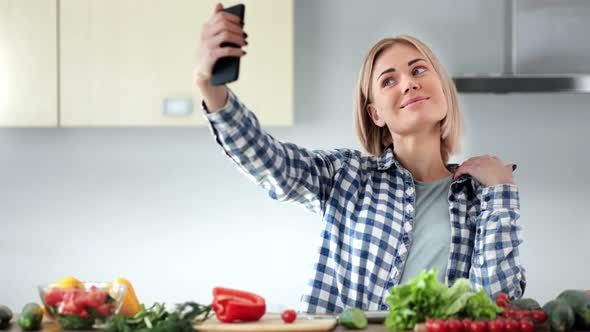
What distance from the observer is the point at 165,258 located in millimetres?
3223

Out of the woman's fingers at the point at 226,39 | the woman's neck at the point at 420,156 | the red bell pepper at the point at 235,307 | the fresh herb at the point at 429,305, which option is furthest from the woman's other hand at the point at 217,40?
the woman's neck at the point at 420,156

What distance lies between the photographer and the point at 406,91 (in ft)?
6.55

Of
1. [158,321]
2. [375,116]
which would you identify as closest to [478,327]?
[158,321]

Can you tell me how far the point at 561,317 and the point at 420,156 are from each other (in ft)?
2.61

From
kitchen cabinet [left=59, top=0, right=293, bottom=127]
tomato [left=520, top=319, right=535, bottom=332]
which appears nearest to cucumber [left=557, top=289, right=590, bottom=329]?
tomato [left=520, top=319, right=535, bottom=332]

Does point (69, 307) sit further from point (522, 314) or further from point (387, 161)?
point (387, 161)

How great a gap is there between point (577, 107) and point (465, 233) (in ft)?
4.65

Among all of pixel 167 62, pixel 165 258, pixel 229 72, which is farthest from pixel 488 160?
pixel 165 258

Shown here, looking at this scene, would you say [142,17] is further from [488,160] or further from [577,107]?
[577,107]

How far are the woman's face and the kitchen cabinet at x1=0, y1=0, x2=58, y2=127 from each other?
1.24m

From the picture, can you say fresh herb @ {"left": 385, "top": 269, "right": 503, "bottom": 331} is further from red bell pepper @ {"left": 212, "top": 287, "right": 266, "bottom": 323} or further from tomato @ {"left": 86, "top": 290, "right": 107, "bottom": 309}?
tomato @ {"left": 86, "top": 290, "right": 107, "bottom": 309}

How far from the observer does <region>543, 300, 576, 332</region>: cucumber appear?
1352 millimetres

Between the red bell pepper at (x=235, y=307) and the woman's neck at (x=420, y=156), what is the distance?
→ 770 millimetres

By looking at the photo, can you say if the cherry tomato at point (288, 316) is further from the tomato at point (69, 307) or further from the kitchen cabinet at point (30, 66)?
the kitchen cabinet at point (30, 66)
